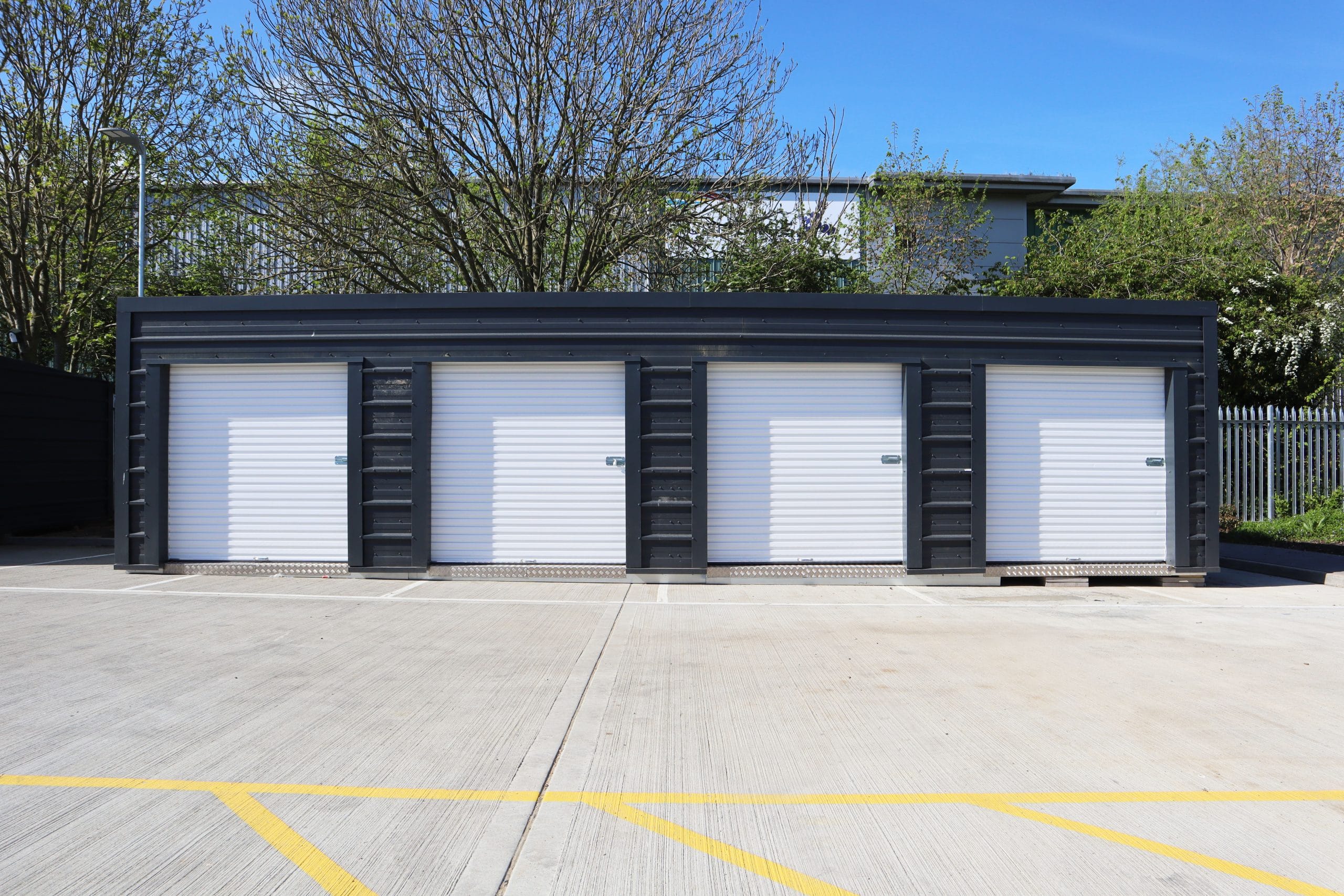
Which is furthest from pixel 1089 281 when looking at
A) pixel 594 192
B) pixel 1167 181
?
pixel 594 192

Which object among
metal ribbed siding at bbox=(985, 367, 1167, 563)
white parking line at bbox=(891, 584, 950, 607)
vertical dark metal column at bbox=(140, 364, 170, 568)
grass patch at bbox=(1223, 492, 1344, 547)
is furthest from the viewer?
grass patch at bbox=(1223, 492, 1344, 547)

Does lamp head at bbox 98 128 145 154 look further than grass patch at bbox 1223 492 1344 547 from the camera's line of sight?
No

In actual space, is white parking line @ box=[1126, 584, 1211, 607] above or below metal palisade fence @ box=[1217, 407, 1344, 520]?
below

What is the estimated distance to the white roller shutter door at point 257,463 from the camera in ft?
39.2

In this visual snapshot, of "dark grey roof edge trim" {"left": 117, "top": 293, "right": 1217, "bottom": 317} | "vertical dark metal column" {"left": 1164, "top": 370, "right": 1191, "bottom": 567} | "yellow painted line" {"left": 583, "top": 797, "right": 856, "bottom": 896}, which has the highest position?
"dark grey roof edge trim" {"left": 117, "top": 293, "right": 1217, "bottom": 317}

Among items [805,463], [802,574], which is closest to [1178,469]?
[805,463]

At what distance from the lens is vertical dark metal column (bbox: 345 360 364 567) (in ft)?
38.3

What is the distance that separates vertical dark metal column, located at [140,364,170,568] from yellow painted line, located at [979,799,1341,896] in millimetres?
11624

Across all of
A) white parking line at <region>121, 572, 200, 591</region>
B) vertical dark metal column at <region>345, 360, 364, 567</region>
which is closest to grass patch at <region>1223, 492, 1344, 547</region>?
vertical dark metal column at <region>345, 360, 364, 567</region>

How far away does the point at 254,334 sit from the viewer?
1190cm

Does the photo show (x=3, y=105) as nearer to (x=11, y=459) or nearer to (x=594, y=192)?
(x=11, y=459)

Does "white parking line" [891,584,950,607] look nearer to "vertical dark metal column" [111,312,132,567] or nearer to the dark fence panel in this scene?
"vertical dark metal column" [111,312,132,567]

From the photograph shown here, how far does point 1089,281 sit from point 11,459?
921 inches

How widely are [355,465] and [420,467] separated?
2.98 feet
